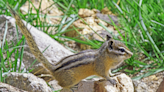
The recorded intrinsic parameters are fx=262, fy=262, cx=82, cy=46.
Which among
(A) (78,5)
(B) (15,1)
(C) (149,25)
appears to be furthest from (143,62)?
(B) (15,1)

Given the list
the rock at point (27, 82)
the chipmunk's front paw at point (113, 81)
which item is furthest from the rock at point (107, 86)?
the rock at point (27, 82)

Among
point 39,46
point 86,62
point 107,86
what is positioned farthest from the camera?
point 39,46

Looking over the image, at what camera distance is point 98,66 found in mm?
3115

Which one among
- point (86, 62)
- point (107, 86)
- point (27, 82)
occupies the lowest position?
point (107, 86)

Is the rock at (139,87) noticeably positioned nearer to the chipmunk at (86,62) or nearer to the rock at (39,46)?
the chipmunk at (86,62)

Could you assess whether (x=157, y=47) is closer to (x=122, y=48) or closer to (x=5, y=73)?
(x=122, y=48)

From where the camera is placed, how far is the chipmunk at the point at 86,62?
299cm

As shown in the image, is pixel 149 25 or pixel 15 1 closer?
pixel 149 25

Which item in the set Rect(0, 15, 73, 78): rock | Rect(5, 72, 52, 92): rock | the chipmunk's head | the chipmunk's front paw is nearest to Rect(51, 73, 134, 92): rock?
the chipmunk's front paw

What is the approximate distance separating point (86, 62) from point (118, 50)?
399 mm

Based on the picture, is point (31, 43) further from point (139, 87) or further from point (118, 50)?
point (139, 87)

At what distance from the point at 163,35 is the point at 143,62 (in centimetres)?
54

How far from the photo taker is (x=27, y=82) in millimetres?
3133

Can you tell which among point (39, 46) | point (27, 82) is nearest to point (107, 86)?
point (27, 82)
